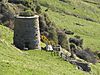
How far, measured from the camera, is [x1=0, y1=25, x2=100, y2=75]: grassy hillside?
31.5m

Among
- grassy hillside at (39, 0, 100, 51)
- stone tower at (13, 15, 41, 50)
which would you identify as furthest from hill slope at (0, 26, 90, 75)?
grassy hillside at (39, 0, 100, 51)

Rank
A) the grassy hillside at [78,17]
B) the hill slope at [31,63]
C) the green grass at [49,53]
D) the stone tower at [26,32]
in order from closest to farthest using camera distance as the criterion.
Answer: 1. the hill slope at [31,63]
2. the green grass at [49,53]
3. the stone tower at [26,32]
4. the grassy hillside at [78,17]

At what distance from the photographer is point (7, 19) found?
65.2 m

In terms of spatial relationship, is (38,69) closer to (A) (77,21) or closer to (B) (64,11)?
(A) (77,21)

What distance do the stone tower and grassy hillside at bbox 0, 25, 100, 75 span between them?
129 centimetres

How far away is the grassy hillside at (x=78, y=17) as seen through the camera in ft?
325

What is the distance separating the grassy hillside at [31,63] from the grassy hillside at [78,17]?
1722 inches

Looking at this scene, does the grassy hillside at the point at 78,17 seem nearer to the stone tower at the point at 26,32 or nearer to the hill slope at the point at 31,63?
the stone tower at the point at 26,32

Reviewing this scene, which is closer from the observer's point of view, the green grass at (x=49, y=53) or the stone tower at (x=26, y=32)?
the green grass at (x=49, y=53)

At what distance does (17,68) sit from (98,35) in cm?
7277

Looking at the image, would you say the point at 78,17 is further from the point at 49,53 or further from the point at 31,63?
the point at 31,63

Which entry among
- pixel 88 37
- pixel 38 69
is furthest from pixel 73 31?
pixel 38 69

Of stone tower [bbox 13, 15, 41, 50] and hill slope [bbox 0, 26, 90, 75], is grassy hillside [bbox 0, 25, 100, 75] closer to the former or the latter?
hill slope [bbox 0, 26, 90, 75]

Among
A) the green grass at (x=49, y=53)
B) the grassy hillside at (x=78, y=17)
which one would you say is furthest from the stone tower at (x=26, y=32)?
the grassy hillside at (x=78, y=17)
